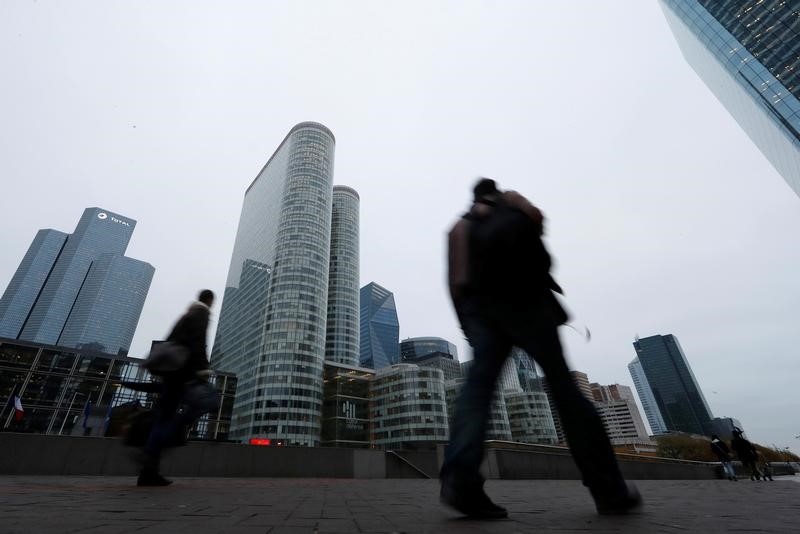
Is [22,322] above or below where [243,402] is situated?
above

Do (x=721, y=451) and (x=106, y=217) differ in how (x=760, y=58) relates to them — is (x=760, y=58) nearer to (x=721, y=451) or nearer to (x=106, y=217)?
(x=721, y=451)

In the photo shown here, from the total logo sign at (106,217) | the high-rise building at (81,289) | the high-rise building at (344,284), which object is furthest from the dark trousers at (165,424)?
the total logo sign at (106,217)

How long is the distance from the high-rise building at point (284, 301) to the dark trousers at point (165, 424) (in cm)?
7767

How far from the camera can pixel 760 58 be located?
44.3 m

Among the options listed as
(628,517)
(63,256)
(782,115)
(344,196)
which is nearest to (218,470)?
(628,517)

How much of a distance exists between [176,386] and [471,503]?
11.3 ft

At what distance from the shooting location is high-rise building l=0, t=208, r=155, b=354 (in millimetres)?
150125

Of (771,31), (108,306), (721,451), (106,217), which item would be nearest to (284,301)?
(721,451)

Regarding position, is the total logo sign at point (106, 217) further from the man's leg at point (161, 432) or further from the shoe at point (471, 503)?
the shoe at point (471, 503)

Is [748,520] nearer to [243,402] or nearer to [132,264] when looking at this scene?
[243,402]

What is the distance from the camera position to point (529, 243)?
2225 millimetres

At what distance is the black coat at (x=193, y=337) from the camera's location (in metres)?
3.98

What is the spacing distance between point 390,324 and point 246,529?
6505 inches

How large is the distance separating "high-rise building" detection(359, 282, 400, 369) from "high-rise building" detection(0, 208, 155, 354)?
103253 millimetres
